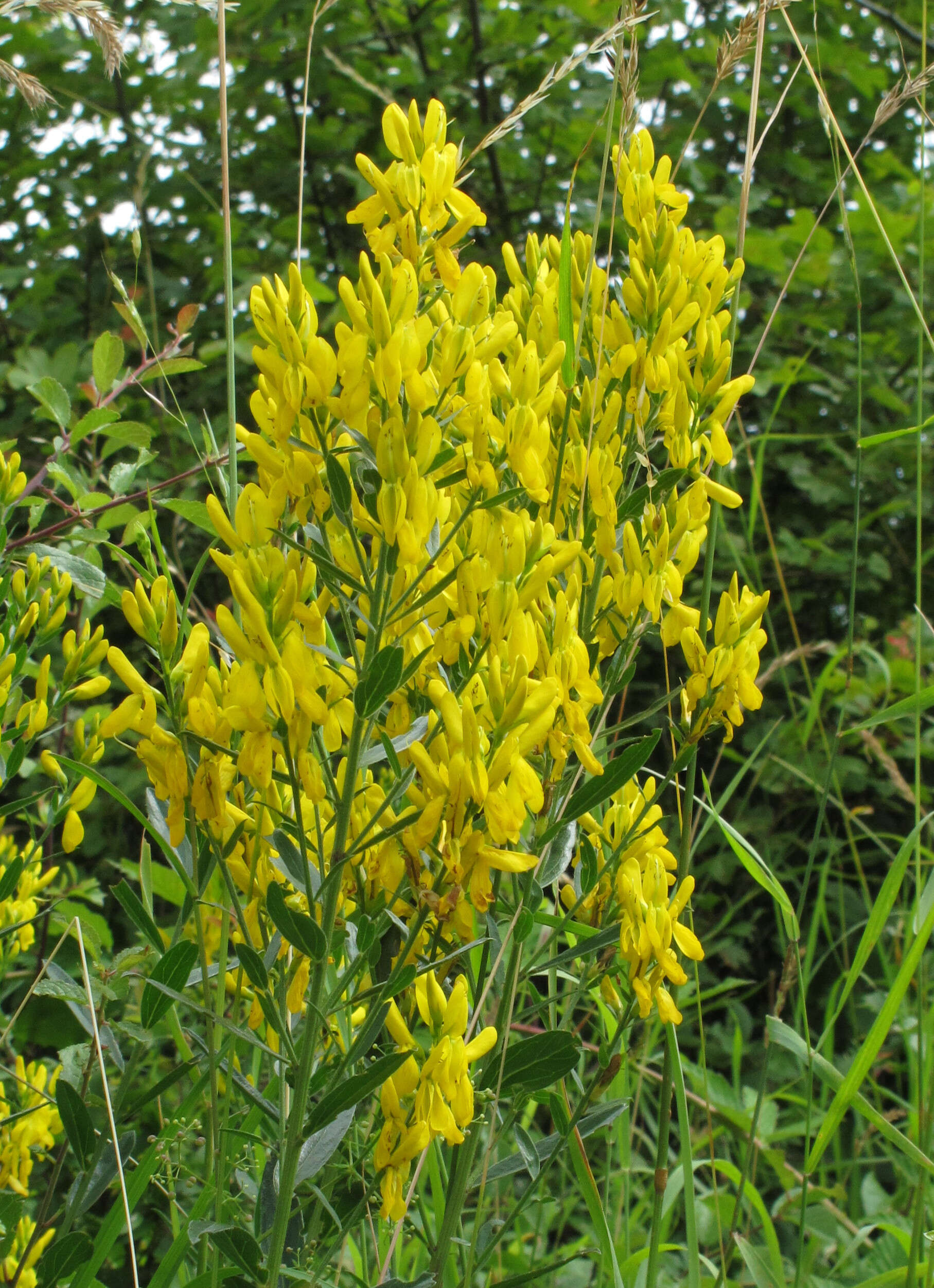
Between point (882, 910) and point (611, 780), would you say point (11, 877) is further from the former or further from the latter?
point (882, 910)

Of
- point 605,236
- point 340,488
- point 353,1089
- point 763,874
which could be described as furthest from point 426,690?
point 605,236

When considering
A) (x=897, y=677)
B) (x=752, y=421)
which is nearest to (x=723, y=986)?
(x=897, y=677)

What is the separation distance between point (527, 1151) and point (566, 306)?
0.69 m

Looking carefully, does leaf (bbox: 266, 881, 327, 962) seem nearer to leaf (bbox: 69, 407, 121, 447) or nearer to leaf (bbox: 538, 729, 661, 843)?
leaf (bbox: 538, 729, 661, 843)

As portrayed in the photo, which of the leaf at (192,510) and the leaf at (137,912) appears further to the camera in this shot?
the leaf at (192,510)

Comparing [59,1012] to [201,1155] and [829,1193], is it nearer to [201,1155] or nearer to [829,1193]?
[201,1155]

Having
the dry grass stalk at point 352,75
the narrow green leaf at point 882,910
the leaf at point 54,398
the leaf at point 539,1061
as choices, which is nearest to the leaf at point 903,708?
the narrow green leaf at point 882,910

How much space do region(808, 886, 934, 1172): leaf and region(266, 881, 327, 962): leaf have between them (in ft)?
1.80

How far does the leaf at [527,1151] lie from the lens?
87cm

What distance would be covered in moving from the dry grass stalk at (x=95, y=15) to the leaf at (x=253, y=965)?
0.87 m

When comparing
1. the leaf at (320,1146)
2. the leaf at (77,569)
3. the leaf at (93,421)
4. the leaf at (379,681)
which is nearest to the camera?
the leaf at (379,681)

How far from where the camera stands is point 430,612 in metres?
0.81

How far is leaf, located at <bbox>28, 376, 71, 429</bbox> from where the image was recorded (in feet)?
4.20

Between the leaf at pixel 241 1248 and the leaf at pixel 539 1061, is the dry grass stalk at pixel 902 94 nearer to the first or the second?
the leaf at pixel 539 1061
